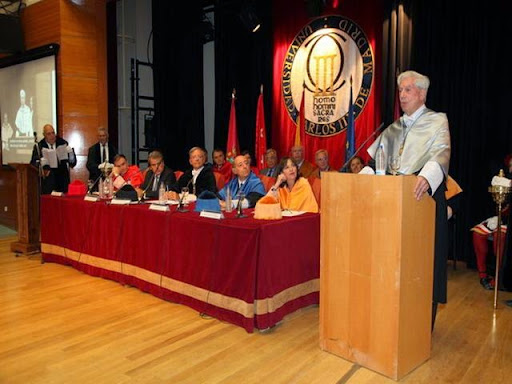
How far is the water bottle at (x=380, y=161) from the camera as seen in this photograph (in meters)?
2.47

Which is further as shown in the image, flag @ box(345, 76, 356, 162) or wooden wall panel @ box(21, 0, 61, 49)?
wooden wall panel @ box(21, 0, 61, 49)

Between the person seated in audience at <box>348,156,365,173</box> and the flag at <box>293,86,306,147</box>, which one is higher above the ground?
the flag at <box>293,86,306,147</box>

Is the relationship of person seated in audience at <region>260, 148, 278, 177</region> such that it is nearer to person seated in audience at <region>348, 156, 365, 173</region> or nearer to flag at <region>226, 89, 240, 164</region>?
flag at <region>226, 89, 240, 164</region>

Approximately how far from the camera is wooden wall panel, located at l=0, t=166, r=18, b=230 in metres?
7.54

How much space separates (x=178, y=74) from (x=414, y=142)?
5.66 m

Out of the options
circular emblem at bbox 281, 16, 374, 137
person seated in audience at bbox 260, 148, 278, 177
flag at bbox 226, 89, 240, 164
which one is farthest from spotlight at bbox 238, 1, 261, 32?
person seated in audience at bbox 260, 148, 278, 177

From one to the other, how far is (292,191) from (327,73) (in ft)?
9.36

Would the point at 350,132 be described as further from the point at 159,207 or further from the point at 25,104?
the point at 25,104

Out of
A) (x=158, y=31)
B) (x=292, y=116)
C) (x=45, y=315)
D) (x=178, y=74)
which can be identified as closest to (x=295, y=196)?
(x=45, y=315)

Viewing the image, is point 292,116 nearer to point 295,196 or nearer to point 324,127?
point 324,127

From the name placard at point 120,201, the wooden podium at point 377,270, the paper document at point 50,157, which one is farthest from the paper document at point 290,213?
the paper document at point 50,157

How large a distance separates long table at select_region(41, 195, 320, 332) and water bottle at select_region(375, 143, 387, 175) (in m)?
0.77

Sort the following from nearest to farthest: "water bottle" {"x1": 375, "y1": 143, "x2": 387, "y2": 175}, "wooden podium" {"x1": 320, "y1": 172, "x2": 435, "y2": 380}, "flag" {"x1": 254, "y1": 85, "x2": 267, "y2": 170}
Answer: "wooden podium" {"x1": 320, "y1": 172, "x2": 435, "y2": 380}
"water bottle" {"x1": 375, "y1": 143, "x2": 387, "y2": 175}
"flag" {"x1": 254, "y1": 85, "x2": 267, "y2": 170}

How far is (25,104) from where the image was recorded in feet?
24.5
